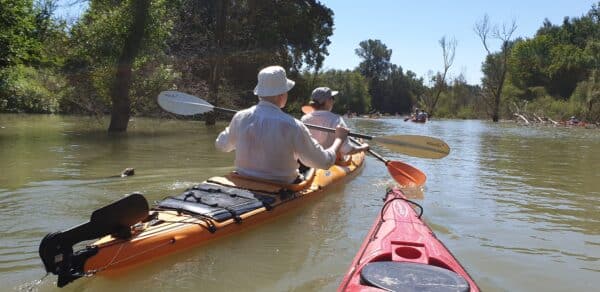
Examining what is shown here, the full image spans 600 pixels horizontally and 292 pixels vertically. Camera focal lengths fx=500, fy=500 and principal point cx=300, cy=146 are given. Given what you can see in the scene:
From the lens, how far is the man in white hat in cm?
443

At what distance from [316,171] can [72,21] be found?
41.6 ft

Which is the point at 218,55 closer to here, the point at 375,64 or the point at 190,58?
the point at 190,58

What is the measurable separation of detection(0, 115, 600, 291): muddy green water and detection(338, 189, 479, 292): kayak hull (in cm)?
58

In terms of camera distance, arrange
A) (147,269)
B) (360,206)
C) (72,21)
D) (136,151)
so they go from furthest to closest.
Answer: (72,21)
(136,151)
(360,206)
(147,269)

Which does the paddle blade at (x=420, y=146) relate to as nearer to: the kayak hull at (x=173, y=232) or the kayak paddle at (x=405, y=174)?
the kayak paddle at (x=405, y=174)

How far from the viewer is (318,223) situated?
515 cm

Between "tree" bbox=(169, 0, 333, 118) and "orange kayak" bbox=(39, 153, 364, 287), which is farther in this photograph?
"tree" bbox=(169, 0, 333, 118)

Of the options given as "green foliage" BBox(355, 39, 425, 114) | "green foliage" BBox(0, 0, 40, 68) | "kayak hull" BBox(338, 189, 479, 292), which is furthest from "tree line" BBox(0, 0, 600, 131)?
"green foliage" BBox(355, 39, 425, 114)

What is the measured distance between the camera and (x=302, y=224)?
5035mm

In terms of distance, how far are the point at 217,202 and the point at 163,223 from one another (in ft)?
2.09

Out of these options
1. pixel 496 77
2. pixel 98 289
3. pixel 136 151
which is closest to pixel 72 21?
pixel 136 151

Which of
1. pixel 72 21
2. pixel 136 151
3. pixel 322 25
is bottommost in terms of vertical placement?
pixel 136 151

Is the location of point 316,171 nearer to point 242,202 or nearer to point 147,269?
point 242,202

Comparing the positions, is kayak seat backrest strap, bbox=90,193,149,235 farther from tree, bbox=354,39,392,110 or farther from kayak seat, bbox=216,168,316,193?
tree, bbox=354,39,392,110
